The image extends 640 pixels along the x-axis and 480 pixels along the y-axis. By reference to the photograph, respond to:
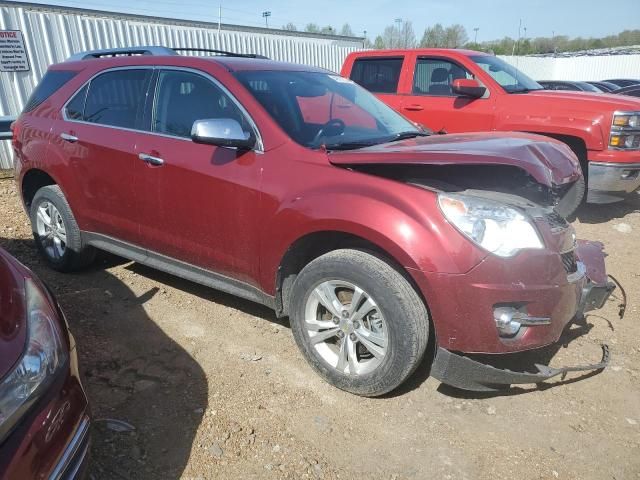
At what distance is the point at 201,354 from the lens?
324 centimetres

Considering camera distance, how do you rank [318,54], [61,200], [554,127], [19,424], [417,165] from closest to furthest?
[19,424]
[417,165]
[61,200]
[554,127]
[318,54]

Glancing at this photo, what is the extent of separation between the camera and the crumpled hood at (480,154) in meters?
2.47

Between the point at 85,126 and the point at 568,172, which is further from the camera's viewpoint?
the point at 85,126

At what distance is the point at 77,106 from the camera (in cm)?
407

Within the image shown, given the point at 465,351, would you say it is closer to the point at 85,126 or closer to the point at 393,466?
the point at 393,466

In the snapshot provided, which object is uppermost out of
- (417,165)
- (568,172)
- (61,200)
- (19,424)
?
(417,165)

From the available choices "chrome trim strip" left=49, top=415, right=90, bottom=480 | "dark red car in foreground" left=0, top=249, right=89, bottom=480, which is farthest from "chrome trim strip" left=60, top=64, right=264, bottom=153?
"chrome trim strip" left=49, top=415, right=90, bottom=480

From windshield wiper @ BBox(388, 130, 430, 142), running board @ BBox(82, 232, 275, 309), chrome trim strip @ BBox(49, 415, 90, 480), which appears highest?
windshield wiper @ BBox(388, 130, 430, 142)

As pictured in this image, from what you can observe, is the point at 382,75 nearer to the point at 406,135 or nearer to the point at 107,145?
the point at 406,135

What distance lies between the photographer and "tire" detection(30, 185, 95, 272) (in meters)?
4.22

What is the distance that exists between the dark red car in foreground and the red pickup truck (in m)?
5.15

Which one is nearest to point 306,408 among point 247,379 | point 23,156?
point 247,379

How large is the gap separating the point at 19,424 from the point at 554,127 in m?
5.97

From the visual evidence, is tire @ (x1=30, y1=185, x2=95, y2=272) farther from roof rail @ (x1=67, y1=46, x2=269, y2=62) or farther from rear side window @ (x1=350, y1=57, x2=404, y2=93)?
rear side window @ (x1=350, y1=57, x2=404, y2=93)
